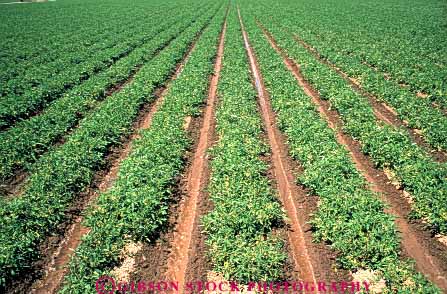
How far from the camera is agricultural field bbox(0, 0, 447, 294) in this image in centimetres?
675

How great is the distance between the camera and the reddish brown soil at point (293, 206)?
6.96m

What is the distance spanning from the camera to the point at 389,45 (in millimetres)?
A: 25781

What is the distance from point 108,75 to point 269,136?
11798 mm

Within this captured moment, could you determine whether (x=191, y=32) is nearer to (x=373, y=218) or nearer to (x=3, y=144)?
(x=3, y=144)

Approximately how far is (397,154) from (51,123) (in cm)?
1321

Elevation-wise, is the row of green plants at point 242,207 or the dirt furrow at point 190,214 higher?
the row of green plants at point 242,207

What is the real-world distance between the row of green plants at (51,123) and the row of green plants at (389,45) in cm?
1441

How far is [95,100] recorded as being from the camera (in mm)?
15672

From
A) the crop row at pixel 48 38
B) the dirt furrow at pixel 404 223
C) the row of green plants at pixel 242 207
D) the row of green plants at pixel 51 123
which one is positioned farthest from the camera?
the crop row at pixel 48 38

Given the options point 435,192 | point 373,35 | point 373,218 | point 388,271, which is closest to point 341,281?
point 388,271

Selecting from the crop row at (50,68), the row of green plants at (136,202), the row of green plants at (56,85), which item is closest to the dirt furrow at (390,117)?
the row of green plants at (136,202)

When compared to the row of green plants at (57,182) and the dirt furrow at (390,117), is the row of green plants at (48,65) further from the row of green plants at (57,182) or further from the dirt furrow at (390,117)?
the dirt furrow at (390,117)

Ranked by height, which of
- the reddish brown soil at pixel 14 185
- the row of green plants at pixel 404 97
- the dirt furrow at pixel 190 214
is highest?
the row of green plants at pixel 404 97

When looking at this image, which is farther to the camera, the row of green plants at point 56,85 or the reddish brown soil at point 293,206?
the row of green plants at point 56,85
